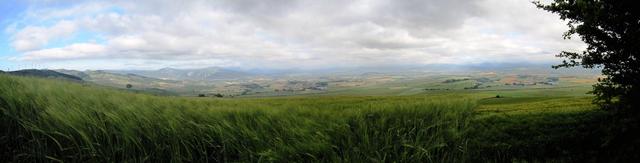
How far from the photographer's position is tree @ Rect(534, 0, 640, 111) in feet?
21.9

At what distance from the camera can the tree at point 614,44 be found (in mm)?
6684

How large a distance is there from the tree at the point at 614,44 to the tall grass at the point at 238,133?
7.61ft

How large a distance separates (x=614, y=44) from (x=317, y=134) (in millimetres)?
5365

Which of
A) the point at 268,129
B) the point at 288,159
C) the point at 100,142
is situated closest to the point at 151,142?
the point at 100,142

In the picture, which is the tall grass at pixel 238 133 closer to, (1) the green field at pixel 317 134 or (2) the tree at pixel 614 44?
(1) the green field at pixel 317 134

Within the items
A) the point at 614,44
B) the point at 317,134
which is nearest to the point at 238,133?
the point at 317,134

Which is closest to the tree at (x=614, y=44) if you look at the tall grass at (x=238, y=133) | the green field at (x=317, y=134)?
the green field at (x=317, y=134)

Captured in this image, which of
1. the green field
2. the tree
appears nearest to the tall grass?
the green field

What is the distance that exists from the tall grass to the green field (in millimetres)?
20

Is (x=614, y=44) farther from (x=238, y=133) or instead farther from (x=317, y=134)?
(x=238, y=133)

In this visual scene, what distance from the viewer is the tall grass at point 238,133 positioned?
660 centimetres

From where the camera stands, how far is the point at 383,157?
21.2 ft

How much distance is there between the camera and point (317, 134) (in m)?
7.00

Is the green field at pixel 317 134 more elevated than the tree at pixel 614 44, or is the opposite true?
the tree at pixel 614 44
